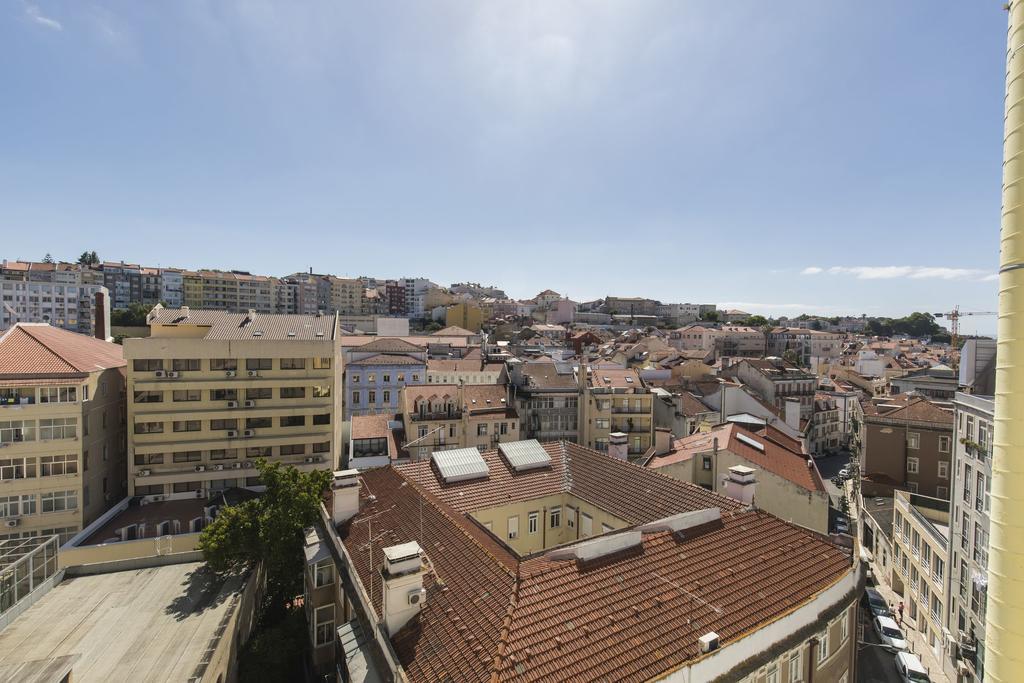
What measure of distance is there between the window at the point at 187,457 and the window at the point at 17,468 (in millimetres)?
7427

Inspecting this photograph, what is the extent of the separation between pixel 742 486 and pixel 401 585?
14099 mm

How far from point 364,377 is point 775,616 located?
48.7m

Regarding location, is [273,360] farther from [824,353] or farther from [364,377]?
[824,353]

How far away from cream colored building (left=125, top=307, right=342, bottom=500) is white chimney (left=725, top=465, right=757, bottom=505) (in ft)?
101

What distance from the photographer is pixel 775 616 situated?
42.7 feet

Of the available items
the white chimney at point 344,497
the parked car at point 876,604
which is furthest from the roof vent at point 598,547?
the parked car at point 876,604

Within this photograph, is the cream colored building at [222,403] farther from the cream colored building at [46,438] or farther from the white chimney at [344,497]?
the white chimney at [344,497]

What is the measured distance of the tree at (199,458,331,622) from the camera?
23.1 m

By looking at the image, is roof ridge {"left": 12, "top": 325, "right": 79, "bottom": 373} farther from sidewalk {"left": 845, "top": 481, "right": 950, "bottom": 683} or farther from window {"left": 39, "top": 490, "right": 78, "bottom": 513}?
sidewalk {"left": 845, "top": 481, "right": 950, "bottom": 683}

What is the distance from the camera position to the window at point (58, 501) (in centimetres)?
3034

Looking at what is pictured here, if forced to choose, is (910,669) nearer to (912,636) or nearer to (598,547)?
(912,636)

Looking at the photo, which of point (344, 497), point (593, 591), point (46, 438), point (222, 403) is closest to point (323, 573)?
point (344, 497)

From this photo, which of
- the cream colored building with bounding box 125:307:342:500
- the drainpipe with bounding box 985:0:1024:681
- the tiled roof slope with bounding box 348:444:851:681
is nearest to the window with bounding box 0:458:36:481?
the cream colored building with bounding box 125:307:342:500

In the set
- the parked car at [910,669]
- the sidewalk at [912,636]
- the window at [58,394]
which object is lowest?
the sidewalk at [912,636]
